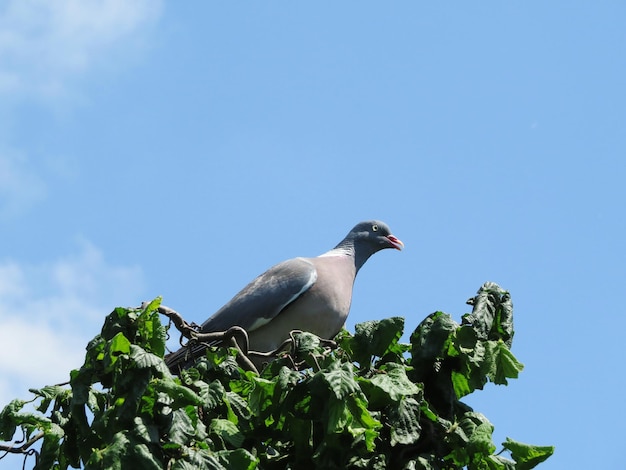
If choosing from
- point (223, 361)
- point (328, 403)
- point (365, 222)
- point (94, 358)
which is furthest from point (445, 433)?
point (365, 222)

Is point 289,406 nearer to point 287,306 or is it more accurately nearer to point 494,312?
point 494,312

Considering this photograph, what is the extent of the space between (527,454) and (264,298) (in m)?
3.22

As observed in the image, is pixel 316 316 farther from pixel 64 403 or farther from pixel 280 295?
pixel 64 403

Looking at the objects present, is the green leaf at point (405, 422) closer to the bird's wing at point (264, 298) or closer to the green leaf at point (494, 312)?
the green leaf at point (494, 312)

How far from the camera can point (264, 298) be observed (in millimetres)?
8023

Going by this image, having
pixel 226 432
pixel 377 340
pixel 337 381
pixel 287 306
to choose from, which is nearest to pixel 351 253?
pixel 287 306

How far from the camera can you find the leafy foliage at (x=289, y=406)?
4.64m

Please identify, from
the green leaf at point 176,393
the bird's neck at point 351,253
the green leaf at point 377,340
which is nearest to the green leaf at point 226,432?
the green leaf at point 176,393

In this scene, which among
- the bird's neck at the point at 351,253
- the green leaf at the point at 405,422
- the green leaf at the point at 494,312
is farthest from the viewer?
the bird's neck at the point at 351,253

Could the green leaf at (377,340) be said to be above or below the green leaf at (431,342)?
above

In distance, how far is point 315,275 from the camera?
814 cm

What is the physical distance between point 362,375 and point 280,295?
254 cm

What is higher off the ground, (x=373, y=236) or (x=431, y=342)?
(x=373, y=236)

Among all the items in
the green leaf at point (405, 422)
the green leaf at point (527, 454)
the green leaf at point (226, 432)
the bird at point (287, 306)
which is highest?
the bird at point (287, 306)
